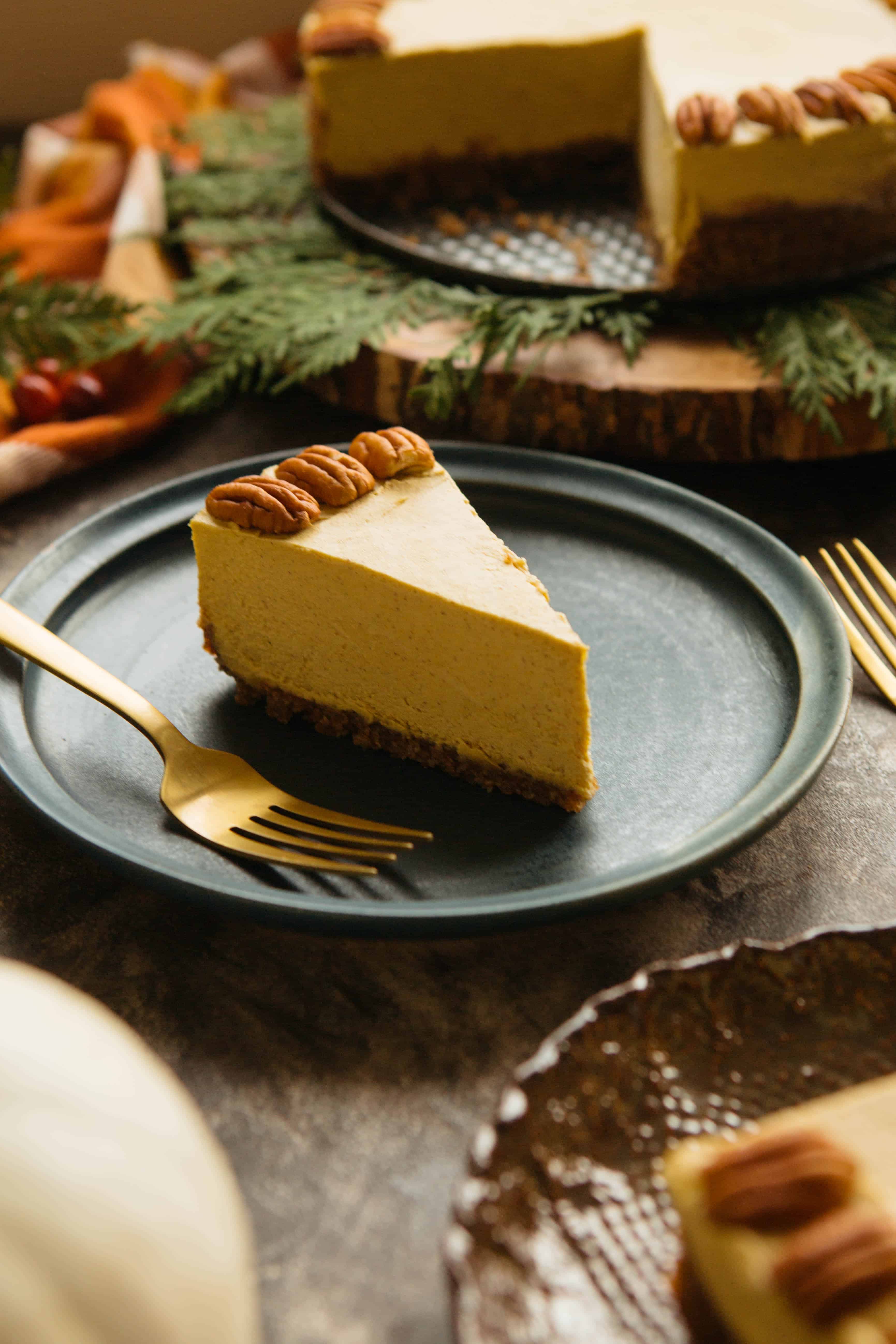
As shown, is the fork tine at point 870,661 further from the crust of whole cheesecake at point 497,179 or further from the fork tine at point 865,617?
the crust of whole cheesecake at point 497,179

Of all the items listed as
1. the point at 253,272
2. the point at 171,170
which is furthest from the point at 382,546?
the point at 171,170

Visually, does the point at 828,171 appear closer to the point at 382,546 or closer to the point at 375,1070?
the point at 382,546

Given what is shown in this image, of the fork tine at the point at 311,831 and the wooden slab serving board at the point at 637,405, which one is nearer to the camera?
the fork tine at the point at 311,831

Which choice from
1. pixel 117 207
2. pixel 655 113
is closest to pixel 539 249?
pixel 655 113

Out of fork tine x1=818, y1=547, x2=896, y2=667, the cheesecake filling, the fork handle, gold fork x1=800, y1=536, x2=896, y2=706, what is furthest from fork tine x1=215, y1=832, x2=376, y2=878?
fork tine x1=818, y1=547, x2=896, y2=667

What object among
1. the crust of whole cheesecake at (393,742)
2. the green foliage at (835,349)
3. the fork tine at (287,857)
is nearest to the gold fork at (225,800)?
the fork tine at (287,857)

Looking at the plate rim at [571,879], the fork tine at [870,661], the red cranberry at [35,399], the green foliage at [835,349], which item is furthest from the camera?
the red cranberry at [35,399]

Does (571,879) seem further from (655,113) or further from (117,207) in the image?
(117,207)
